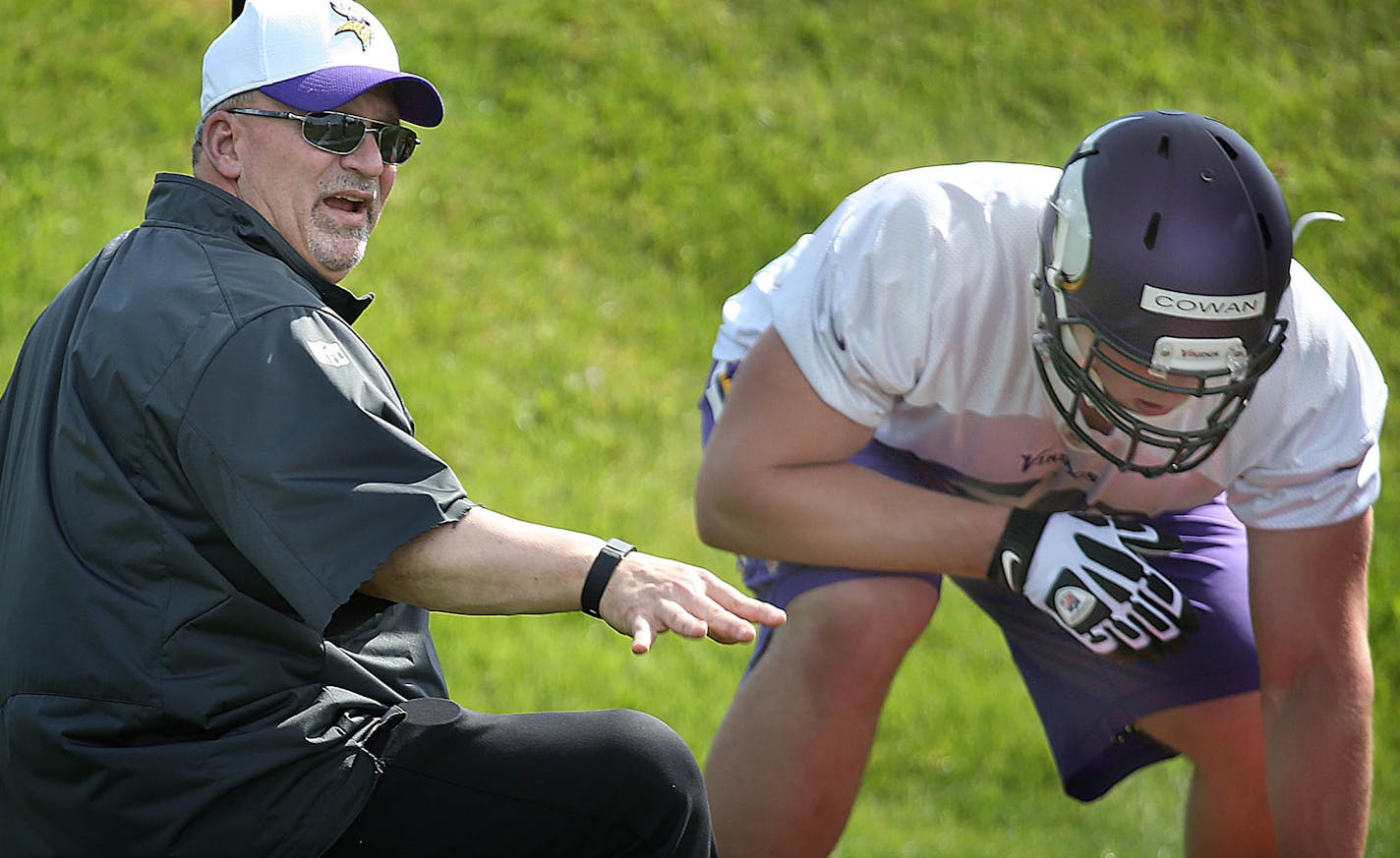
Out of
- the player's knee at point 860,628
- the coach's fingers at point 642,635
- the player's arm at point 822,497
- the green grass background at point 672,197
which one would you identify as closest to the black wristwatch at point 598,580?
the coach's fingers at point 642,635

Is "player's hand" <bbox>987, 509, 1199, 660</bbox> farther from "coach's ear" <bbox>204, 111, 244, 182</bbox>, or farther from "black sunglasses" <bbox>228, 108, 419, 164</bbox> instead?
"coach's ear" <bbox>204, 111, 244, 182</bbox>

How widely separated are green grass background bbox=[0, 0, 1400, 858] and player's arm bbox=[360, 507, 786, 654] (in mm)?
3087

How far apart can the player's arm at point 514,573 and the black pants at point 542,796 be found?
10.6 inches

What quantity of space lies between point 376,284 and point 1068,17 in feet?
15.9

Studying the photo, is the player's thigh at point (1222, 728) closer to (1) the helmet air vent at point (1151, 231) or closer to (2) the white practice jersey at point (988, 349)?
(2) the white practice jersey at point (988, 349)

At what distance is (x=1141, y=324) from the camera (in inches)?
115

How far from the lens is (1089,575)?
3139mm

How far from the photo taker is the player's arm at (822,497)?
3.21 m

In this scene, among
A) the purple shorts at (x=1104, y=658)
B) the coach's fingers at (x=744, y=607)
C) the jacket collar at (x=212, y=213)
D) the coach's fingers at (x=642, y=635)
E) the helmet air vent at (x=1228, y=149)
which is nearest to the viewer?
the coach's fingers at (x=642, y=635)

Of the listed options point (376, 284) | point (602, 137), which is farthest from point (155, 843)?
point (602, 137)

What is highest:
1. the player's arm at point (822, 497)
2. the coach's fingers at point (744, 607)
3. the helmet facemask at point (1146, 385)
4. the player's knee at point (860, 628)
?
the coach's fingers at point (744, 607)

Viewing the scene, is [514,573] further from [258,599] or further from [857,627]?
[857,627]

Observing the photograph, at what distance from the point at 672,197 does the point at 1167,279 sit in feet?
19.3

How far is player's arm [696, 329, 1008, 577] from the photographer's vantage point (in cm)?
321
